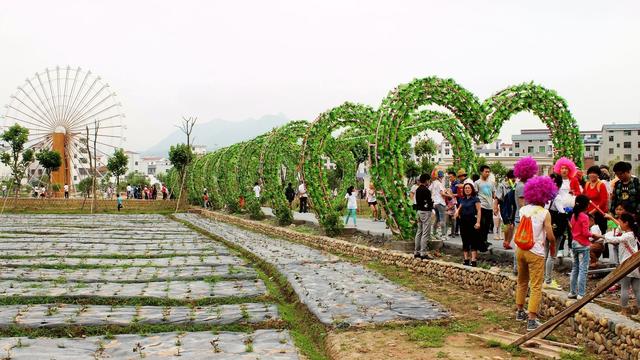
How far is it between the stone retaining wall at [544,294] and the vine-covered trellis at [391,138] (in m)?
0.85

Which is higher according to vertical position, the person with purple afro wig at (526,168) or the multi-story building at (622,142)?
the multi-story building at (622,142)

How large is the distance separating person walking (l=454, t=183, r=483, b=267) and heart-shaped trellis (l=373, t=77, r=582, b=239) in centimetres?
232

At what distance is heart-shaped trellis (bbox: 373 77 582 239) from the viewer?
12.7m

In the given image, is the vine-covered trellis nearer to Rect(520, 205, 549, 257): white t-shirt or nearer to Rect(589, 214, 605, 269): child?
Rect(589, 214, 605, 269): child

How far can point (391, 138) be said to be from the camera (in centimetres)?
1269

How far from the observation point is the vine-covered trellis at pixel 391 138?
12.7 meters

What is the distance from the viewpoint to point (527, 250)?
695 cm

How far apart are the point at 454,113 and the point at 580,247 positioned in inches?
263

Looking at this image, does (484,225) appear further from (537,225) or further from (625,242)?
(537,225)

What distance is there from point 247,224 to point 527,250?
59.5ft

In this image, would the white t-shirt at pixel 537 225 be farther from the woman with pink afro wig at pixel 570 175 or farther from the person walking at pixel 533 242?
the woman with pink afro wig at pixel 570 175

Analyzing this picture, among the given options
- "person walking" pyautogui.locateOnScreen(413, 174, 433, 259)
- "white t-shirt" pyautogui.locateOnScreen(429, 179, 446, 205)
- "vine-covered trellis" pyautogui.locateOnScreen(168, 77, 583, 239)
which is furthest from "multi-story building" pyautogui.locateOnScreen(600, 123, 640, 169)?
"person walking" pyautogui.locateOnScreen(413, 174, 433, 259)

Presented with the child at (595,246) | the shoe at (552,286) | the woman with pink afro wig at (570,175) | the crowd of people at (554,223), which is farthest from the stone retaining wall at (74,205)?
the shoe at (552,286)

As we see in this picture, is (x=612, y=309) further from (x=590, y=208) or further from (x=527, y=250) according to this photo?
(x=590, y=208)
